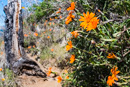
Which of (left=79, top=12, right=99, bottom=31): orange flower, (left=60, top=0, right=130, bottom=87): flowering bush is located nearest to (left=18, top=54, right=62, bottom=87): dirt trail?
(left=60, top=0, right=130, bottom=87): flowering bush

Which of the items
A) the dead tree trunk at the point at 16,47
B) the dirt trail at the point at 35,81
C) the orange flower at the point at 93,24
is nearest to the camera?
the orange flower at the point at 93,24

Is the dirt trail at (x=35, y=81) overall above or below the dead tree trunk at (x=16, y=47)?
below

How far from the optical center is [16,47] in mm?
2811

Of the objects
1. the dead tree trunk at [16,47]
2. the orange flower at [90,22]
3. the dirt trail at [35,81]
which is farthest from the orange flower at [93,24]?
the dead tree trunk at [16,47]

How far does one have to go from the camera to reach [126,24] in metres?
1.01

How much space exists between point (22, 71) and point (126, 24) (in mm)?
2502

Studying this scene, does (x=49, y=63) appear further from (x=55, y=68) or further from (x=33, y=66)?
(x=33, y=66)

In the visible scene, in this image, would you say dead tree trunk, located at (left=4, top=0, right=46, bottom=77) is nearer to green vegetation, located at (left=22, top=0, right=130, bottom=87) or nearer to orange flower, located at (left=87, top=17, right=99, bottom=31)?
green vegetation, located at (left=22, top=0, right=130, bottom=87)

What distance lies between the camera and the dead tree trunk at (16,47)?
277cm

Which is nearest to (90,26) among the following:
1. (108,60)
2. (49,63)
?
(108,60)

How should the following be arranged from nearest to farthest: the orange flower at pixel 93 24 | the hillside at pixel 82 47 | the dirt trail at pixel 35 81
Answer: the orange flower at pixel 93 24, the hillside at pixel 82 47, the dirt trail at pixel 35 81

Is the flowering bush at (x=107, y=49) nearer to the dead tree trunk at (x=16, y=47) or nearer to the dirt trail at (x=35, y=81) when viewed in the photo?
the dirt trail at (x=35, y=81)

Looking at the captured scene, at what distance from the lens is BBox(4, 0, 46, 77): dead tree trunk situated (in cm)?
277

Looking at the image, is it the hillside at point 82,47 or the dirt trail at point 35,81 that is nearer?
the hillside at point 82,47
